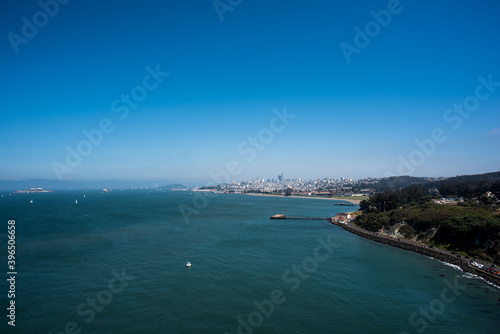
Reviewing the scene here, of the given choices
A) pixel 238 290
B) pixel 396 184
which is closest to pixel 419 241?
pixel 238 290

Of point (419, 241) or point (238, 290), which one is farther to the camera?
point (419, 241)

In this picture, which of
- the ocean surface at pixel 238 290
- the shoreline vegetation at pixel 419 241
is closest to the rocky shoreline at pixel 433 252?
the shoreline vegetation at pixel 419 241

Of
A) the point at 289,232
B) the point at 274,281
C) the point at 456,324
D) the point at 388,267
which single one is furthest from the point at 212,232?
the point at 456,324

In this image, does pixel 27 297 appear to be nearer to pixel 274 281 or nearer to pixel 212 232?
pixel 274 281

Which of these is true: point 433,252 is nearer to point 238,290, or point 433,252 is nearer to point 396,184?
point 238,290

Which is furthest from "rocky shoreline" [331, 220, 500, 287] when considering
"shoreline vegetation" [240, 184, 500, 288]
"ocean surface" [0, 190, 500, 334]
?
"ocean surface" [0, 190, 500, 334]

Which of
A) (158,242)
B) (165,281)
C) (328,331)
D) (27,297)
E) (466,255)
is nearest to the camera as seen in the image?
(328,331)

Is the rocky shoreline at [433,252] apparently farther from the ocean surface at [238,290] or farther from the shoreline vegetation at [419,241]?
the ocean surface at [238,290]

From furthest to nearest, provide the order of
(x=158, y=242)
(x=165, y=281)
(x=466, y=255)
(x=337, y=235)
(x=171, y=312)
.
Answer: (x=337, y=235) → (x=158, y=242) → (x=466, y=255) → (x=165, y=281) → (x=171, y=312)

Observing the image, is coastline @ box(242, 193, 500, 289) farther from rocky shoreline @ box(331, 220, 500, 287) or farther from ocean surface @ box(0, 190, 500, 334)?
ocean surface @ box(0, 190, 500, 334)
